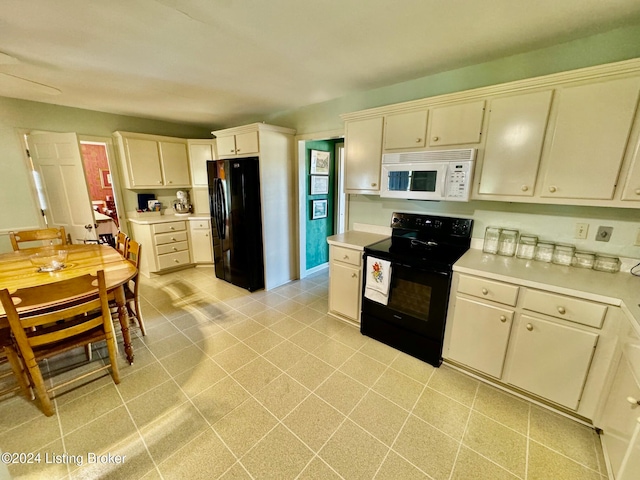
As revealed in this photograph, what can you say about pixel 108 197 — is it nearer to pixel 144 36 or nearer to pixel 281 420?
pixel 144 36

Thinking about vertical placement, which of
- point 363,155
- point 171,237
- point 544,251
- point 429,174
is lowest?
point 171,237

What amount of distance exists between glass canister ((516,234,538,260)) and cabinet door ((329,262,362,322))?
133 centimetres

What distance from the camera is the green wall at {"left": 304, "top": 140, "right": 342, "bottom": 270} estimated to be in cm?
377

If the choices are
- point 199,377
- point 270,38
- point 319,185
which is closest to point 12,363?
point 199,377

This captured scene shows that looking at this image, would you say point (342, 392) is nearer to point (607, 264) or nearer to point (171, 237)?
point (607, 264)

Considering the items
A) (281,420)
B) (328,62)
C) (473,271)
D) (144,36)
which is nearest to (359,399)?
(281,420)

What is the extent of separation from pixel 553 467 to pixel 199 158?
527 cm

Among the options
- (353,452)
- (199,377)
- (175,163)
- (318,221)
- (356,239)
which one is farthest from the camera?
(175,163)

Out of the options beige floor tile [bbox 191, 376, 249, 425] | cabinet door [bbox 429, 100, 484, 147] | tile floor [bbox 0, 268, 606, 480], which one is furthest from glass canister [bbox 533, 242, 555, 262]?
beige floor tile [bbox 191, 376, 249, 425]

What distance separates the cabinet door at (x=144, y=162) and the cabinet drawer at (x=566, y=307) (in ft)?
16.1

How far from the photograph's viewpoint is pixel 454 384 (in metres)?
1.97

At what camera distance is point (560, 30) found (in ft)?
5.43

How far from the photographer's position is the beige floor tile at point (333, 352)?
223cm

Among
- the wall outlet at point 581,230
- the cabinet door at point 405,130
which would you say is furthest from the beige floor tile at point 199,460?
the wall outlet at point 581,230
